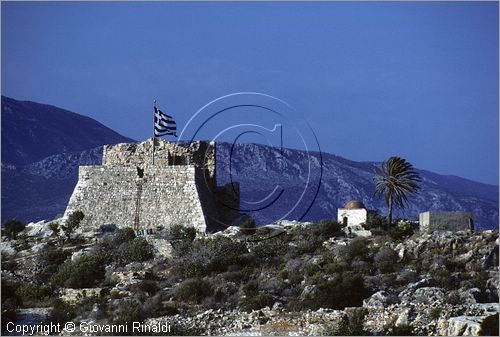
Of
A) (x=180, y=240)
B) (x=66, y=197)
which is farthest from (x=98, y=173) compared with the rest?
(x=66, y=197)

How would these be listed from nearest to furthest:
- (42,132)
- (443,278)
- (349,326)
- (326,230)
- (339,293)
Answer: (349,326) → (339,293) → (443,278) → (326,230) → (42,132)

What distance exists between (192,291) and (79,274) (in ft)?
21.8

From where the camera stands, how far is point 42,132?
6024 inches

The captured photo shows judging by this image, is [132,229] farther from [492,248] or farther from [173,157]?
[492,248]

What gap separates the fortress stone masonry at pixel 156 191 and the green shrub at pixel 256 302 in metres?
11.6

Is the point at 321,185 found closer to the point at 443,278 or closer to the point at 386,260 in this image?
the point at 386,260

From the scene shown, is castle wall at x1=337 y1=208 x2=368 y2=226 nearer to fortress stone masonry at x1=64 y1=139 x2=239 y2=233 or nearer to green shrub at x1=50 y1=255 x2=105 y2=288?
fortress stone masonry at x1=64 y1=139 x2=239 y2=233

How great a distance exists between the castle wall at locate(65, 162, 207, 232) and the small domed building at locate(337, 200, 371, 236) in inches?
287

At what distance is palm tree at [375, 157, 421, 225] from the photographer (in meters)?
59.6

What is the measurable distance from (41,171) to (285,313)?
3575 inches

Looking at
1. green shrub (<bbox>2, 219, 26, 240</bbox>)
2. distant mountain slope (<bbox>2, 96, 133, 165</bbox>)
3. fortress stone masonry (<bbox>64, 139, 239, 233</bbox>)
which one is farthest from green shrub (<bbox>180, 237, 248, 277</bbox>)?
distant mountain slope (<bbox>2, 96, 133, 165</bbox>)

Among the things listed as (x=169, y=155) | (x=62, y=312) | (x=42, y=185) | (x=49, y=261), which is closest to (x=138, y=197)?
(x=169, y=155)

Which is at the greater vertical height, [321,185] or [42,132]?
[42,132]

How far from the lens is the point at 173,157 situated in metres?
63.4
